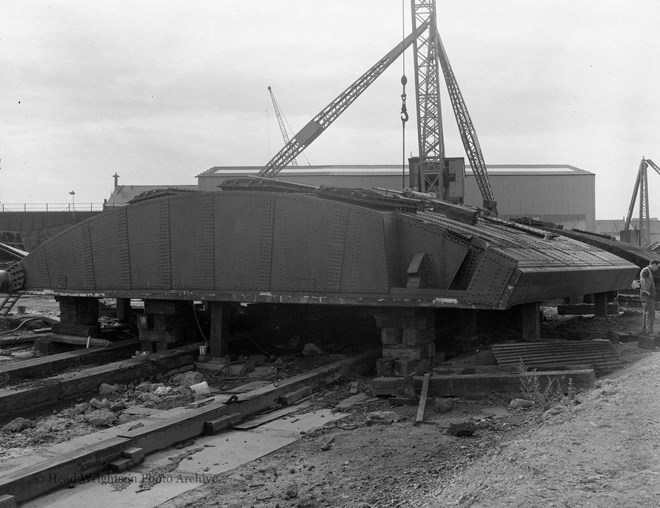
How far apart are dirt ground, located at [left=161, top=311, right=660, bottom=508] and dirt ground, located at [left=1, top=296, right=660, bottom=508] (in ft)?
0.03

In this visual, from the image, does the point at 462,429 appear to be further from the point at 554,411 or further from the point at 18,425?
the point at 18,425

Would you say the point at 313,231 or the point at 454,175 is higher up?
the point at 454,175

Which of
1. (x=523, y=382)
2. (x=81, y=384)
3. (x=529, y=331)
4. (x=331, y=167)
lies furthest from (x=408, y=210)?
(x=331, y=167)

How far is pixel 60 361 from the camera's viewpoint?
11367 millimetres

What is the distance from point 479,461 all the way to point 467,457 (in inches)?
16.7

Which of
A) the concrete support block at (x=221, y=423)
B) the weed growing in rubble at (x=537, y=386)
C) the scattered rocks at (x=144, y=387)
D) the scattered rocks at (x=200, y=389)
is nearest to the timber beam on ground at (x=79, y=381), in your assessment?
the scattered rocks at (x=144, y=387)

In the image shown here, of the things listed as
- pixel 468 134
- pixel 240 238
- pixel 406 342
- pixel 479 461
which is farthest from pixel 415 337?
pixel 468 134

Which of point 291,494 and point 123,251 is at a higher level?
point 123,251

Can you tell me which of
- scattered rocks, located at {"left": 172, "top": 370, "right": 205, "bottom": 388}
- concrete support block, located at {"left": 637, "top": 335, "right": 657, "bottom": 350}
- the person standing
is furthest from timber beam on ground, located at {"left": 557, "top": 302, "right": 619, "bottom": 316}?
scattered rocks, located at {"left": 172, "top": 370, "right": 205, "bottom": 388}

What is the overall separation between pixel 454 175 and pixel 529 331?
96.1 ft

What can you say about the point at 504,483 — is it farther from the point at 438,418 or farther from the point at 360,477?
the point at 438,418

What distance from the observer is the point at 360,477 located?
582cm

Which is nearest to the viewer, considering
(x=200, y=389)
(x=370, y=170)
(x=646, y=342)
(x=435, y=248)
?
(x=200, y=389)

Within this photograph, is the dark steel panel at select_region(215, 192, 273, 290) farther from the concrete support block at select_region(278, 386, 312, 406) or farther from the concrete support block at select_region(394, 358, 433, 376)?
the concrete support block at select_region(394, 358, 433, 376)
